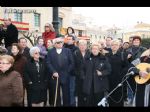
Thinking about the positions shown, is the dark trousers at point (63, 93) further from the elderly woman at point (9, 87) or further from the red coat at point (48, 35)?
the elderly woman at point (9, 87)

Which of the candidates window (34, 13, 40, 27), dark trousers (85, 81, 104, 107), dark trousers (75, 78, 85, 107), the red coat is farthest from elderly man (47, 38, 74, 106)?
window (34, 13, 40, 27)

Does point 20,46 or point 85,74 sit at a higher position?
point 20,46

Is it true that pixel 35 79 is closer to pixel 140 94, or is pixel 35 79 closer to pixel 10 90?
pixel 10 90

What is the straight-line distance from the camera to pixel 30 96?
884 centimetres

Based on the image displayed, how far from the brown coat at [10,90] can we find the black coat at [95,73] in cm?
284

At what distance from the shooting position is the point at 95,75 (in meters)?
9.19

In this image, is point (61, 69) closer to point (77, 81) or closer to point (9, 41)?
point (77, 81)

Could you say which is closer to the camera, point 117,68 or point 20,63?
point 20,63

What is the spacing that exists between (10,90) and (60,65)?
273 cm

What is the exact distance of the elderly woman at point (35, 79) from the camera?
8758 mm

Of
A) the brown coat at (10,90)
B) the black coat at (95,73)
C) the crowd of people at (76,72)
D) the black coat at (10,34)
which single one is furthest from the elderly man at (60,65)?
the brown coat at (10,90)

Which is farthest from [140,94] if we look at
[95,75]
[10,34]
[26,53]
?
[10,34]
